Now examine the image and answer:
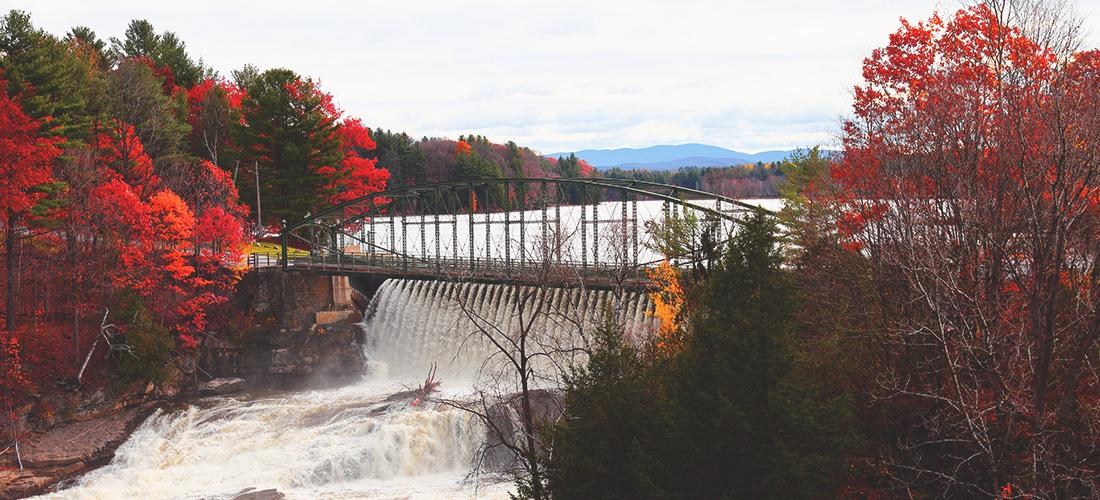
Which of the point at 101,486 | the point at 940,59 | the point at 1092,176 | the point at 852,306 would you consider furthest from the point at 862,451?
the point at 101,486

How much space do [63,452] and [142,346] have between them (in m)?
6.27

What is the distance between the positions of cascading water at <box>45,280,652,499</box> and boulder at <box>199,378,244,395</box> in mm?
1667

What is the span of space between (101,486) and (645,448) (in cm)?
2017

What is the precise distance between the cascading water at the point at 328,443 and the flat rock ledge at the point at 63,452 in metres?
0.65

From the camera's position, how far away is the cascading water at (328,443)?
26.3 metres

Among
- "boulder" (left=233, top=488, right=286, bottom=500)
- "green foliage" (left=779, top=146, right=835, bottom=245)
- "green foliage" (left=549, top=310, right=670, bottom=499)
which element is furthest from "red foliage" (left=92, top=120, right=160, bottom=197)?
"green foliage" (left=549, top=310, right=670, bottom=499)

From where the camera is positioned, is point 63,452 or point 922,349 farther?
point 63,452

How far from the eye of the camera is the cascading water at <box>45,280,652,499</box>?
26255 mm

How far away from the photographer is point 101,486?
88.4ft

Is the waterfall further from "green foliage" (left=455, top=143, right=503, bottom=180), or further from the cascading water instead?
"green foliage" (left=455, top=143, right=503, bottom=180)

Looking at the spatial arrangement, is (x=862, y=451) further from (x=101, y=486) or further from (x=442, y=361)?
(x=442, y=361)

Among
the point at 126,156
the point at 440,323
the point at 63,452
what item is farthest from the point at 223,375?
the point at 126,156

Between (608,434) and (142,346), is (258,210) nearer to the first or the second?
(142,346)

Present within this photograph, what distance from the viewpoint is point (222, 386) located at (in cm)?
3781
